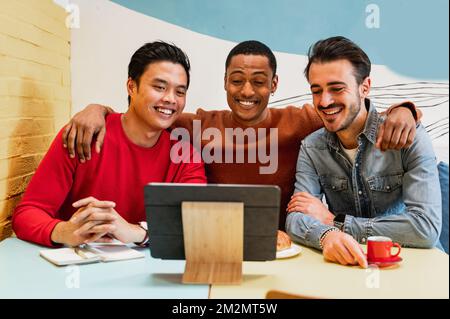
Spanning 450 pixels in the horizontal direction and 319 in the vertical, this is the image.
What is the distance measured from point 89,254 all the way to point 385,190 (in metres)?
1.13

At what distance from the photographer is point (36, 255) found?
1.72 metres

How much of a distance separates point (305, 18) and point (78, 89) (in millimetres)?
1272

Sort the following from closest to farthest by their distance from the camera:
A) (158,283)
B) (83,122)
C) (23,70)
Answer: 1. (158,283)
2. (83,122)
3. (23,70)

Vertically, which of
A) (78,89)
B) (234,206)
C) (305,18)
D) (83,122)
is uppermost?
(305,18)

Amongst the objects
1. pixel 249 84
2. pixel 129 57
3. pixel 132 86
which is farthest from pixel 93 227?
pixel 129 57

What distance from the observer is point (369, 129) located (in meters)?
2.07

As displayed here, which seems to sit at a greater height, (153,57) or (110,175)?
(153,57)

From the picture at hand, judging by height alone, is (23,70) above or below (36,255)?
above

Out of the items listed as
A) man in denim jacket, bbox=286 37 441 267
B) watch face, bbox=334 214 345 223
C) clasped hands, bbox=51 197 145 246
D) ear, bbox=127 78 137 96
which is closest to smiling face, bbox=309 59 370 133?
man in denim jacket, bbox=286 37 441 267

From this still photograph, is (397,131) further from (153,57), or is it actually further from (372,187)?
(153,57)

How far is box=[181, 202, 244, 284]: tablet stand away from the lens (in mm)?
1408
